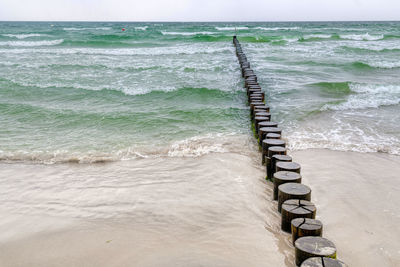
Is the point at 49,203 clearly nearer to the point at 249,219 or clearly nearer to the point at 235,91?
the point at 249,219

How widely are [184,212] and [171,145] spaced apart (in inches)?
99.7

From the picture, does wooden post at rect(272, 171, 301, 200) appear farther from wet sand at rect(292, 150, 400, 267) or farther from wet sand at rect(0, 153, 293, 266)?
wet sand at rect(292, 150, 400, 267)

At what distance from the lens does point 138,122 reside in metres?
8.16

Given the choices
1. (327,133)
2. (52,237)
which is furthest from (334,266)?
(327,133)

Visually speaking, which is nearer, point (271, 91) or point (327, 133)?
point (327, 133)

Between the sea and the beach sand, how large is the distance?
0.02 metres

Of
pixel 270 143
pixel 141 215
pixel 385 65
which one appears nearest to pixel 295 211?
pixel 141 215

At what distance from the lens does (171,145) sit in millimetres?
6629

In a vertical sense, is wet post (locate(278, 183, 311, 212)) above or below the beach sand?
above

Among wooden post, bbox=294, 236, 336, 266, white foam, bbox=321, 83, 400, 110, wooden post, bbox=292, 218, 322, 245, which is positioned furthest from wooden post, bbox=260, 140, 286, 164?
white foam, bbox=321, 83, 400, 110

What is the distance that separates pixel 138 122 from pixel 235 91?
4201 millimetres

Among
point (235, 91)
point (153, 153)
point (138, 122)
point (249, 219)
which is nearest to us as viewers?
point (249, 219)

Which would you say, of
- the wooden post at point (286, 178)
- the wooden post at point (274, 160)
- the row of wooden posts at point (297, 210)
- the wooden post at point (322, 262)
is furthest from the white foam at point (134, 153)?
the wooden post at point (322, 262)

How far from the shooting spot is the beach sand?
344 centimetres
